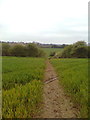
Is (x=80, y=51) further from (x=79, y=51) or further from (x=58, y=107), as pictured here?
(x=58, y=107)

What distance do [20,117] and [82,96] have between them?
2.43 metres

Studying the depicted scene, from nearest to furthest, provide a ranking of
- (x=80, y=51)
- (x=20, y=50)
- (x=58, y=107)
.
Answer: (x=58, y=107), (x=80, y=51), (x=20, y=50)

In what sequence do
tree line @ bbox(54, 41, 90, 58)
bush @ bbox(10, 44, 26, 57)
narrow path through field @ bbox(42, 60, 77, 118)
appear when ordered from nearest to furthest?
narrow path through field @ bbox(42, 60, 77, 118)
tree line @ bbox(54, 41, 90, 58)
bush @ bbox(10, 44, 26, 57)

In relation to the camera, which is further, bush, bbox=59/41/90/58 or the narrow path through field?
bush, bbox=59/41/90/58

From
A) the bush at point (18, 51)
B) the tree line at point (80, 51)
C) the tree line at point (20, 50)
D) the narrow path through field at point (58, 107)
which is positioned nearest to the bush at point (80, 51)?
the tree line at point (80, 51)

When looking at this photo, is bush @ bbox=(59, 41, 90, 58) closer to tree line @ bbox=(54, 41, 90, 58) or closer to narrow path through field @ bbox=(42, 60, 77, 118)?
tree line @ bbox=(54, 41, 90, 58)

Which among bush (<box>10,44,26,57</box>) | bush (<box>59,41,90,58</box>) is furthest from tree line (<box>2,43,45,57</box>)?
bush (<box>59,41,90,58</box>)

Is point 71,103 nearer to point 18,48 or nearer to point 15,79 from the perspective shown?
point 15,79

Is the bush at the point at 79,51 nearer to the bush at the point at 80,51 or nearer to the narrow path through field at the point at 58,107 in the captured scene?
the bush at the point at 80,51

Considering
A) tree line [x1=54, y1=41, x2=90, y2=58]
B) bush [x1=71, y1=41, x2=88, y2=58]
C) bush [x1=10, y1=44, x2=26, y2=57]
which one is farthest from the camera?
bush [x1=10, y1=44, x2=26, y2=57]

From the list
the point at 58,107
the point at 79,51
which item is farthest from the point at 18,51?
the point at 58,107

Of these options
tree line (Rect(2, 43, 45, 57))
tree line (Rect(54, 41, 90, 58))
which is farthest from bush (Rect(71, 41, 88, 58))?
tree line (Rect(2, 43, 45, 57))

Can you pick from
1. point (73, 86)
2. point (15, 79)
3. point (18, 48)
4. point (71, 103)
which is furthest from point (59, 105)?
point (18, 48)

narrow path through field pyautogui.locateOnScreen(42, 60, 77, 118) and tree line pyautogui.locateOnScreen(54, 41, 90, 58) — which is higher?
tree line pyautogui.locateOnScreen(54, 41, 90, 58)
